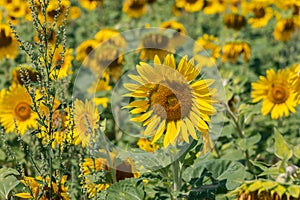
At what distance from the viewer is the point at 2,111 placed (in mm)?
3094

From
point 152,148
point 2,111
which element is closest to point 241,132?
point 152,148

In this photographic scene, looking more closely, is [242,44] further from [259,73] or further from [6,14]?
[6,14]

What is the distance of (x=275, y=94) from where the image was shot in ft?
10.3

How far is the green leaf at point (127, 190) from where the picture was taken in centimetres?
221

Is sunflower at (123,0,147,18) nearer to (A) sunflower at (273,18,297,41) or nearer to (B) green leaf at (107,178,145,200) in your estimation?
(A) sunflower at (273,18,297,41)

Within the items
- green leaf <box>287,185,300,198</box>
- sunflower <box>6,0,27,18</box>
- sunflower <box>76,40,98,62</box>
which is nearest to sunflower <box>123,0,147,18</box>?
sunflower <box>6,0,27,18</box>

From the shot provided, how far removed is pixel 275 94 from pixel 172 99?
120 cm

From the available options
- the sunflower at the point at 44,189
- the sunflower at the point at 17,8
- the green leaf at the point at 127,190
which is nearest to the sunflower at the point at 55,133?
the sunflower at the point at 44,189

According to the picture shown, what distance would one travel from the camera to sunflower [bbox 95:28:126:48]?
3812 millimetres

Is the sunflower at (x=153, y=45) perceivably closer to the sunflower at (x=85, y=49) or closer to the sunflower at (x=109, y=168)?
the sunflower at (x=85, y=49)

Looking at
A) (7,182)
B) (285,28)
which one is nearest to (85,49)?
(285,28)

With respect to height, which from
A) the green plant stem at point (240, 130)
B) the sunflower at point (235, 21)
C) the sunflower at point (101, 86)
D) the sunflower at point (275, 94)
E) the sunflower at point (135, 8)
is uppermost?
the sunflower at point (135, 8)

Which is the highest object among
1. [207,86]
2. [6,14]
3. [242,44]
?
[6,14]

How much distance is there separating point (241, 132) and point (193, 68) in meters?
0.99
